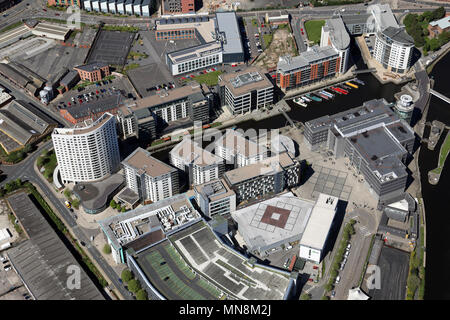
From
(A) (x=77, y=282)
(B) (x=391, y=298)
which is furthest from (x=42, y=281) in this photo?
(B) (x=391, y=298)

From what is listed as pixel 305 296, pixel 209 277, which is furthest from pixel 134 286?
pixel 305 296

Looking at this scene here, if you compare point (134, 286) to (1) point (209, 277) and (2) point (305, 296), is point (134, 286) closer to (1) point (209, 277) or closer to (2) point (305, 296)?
(1) point (209, 277)

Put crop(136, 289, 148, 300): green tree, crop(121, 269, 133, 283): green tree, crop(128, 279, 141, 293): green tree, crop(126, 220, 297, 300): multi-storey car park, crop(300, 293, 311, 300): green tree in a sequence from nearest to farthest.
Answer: crop(126, 220, 297, 300): multi-storey car park
crop(300, 293, 311, 300): green tree
crop(136, 289, 148, 300): green tree
crop(128, 279, 141, 293): green tree
crop(121, 269, 133, 283): green tree

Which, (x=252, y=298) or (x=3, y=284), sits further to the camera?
(x=3, y=284)

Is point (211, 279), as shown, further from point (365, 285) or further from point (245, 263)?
point (365, 285)

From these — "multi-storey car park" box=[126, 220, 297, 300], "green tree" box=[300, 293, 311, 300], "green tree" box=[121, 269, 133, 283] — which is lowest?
"green tree" box=[300, 293, 311, 300]

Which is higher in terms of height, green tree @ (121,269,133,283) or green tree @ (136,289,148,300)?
Result: green tree @ (121,269,133,283)

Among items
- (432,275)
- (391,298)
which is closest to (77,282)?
(391,298)

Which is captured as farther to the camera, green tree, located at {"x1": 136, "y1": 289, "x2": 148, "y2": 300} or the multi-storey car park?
green tree, located at {"x1": 136, "y1": 289, "x2": 148, "y2": 300}

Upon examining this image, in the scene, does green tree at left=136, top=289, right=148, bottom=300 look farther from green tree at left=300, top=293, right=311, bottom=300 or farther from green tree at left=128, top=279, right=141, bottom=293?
green tree at left=300, top=293, right=311, bottom=300

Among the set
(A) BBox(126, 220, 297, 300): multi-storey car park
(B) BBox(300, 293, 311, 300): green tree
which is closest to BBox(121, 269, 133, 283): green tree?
(A) BBox(126, 220, 297, 300): multi-storey car park

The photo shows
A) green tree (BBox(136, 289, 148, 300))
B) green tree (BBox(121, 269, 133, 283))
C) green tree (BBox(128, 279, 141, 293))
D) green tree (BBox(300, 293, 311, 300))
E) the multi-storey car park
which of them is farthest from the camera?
green tree (BBox(121, 269, 133, 283))
